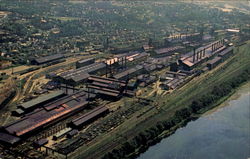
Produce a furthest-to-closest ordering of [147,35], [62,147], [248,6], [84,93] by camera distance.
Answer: [248,6]
[147,35]
[84,93]
[62,147]

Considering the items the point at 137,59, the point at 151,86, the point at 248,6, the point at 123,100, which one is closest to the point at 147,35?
the point at 137,59

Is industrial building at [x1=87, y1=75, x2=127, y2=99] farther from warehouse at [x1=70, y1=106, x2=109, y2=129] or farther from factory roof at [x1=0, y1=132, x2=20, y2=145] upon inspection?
factory roof at [x1=0, y1=132, x2=20, y2=145]

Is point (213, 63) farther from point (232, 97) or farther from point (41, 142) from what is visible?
point (41, 142)

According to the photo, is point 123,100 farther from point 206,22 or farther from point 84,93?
point 206,22

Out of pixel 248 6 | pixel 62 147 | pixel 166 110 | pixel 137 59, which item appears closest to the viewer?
pixel 62 147

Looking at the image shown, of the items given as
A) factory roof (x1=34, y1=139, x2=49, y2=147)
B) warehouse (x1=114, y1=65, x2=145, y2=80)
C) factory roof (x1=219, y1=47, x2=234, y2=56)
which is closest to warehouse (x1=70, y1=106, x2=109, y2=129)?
factory roof (x1=34, y1=139, x2=49, y2=147)

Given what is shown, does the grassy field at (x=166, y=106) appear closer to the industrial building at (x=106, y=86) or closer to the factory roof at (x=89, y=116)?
the factory roof at (x=89, y=116)
